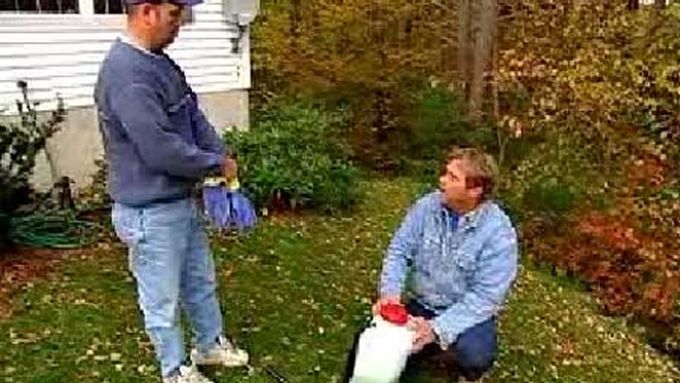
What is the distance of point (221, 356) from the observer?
4961 millimetres

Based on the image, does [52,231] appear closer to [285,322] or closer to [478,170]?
[285,322]

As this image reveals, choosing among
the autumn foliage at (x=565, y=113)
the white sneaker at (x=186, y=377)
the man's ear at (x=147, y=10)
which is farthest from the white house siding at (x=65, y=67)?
the autumn foliage at (x=565, y=113)

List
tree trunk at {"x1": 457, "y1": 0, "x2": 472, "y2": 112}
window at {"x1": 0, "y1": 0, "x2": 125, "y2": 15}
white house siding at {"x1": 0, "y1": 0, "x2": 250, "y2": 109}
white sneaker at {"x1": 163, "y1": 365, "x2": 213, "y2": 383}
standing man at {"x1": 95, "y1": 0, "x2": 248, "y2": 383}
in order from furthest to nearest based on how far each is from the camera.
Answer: tree trunk at {"x1": 457, "y1": 0, "x2": 472, "y2": 112}, window at {"x1": 0, "y1": 0, "x2": 125, "y2": 15}, white house siding at {"x1": 0, "y1": 0, "x2": 250, "y2": 109}, white sneaker at {"x1": 163, "y1": 365, "x2": 213, "y2": 383}, standing man at {"x1": 95, "y1": 0, "x2": 248, "y2": 383}

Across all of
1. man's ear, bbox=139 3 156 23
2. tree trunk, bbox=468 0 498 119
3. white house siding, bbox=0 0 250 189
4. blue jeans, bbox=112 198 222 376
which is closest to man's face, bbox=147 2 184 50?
man's ear, bbox=139 3 156 23

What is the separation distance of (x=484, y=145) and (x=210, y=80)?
565 centimetres

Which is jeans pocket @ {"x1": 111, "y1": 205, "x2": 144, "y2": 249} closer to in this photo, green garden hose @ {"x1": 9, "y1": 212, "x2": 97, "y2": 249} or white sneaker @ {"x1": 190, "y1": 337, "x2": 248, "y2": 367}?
white sneaker @ {"x1": 190, "y1": 337, "x2": 248, "y2": 367}

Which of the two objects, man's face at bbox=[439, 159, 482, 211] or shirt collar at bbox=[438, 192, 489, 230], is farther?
shirt collar at bbox=[438, 192, 489, 230]

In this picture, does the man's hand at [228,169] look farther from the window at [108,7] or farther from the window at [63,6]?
the window at [108,7]

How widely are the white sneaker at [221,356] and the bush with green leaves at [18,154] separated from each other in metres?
2.46

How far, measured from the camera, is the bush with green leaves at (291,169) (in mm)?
9000

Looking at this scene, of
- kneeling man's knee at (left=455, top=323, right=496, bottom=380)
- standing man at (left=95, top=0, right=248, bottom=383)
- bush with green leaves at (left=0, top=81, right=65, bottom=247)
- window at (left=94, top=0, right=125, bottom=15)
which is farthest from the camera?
window at (left=94, top=0, right=125, bottom=15)

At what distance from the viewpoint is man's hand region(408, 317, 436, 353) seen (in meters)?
4.50

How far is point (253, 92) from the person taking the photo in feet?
55.6

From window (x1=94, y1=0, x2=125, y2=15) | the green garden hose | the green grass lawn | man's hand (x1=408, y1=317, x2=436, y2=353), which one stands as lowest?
the green grass lawn
